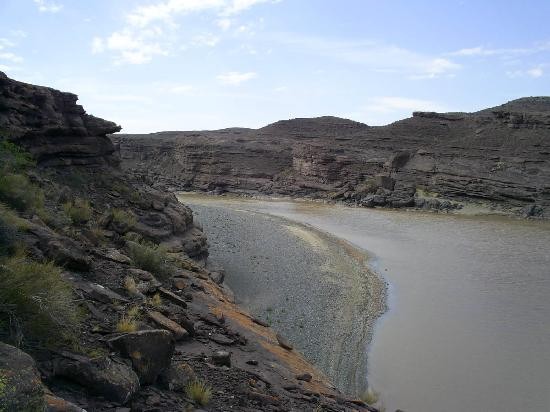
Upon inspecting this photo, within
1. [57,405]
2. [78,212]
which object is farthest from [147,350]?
[78,212]

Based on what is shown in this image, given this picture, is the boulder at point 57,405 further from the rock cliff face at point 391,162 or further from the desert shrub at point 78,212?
the rock cliff face at point 391,162

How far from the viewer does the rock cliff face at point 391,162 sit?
45.1 metres

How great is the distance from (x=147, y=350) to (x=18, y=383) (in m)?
1.88

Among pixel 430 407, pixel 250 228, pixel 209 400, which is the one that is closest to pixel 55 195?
pixel 209 400

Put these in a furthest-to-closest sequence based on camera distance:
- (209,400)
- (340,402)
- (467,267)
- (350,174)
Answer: (350,174)
(467,267)
(340,402)
(209,400)

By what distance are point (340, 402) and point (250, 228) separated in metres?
19.4

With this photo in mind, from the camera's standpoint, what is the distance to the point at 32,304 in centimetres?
432

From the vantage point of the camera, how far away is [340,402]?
6.72 m

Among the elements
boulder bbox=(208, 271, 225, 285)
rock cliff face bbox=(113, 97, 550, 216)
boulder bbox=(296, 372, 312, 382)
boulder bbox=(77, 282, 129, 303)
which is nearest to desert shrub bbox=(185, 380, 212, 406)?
boulder bbox=(77, 282, 129, 303)

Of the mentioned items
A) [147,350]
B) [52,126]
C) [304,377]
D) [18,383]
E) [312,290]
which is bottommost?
[312,290]

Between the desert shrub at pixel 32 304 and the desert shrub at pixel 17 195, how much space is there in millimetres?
3472

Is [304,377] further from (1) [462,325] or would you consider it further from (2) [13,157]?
(2) [13,157]

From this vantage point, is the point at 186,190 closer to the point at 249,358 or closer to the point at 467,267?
the point at 467,267

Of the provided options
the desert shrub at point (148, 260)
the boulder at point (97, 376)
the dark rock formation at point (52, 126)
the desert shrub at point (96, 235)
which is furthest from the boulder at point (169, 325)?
the dark rock formation at point (52, 126)
